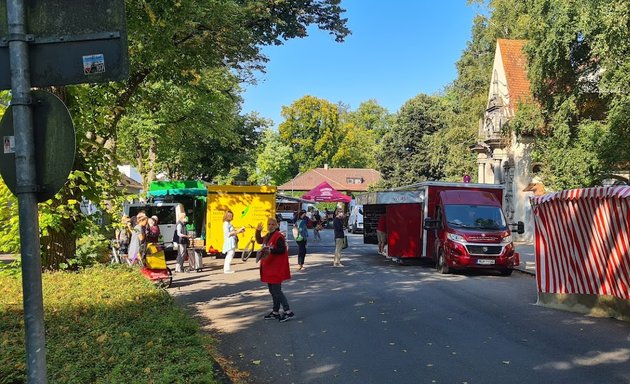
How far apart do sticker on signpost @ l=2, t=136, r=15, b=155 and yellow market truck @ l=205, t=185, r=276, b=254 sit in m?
18.5

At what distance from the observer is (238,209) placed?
70.8ft

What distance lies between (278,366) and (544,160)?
80.4ft

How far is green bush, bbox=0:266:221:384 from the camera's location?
4430 millimetres

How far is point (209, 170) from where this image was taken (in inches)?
1400

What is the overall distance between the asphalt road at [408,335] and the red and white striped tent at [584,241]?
0.62 meters

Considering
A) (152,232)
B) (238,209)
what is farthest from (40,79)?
(238,209)

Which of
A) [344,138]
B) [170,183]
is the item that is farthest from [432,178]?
[344,138]

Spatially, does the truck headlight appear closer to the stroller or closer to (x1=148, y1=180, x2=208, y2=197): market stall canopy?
the stroller

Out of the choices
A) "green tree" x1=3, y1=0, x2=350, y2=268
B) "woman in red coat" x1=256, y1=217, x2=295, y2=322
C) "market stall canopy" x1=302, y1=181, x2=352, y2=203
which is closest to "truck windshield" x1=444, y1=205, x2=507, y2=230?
"green tree" x1=3, y1=0, x2=350, y2=268

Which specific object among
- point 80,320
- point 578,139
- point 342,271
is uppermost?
point 578,139

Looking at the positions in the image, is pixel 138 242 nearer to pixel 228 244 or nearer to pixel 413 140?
pixel 228 244

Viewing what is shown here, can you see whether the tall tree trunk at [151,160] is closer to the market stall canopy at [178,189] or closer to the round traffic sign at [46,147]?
the market stall canopy at [178,189]

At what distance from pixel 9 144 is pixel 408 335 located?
650cm

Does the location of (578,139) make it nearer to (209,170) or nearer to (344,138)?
(209,170)
